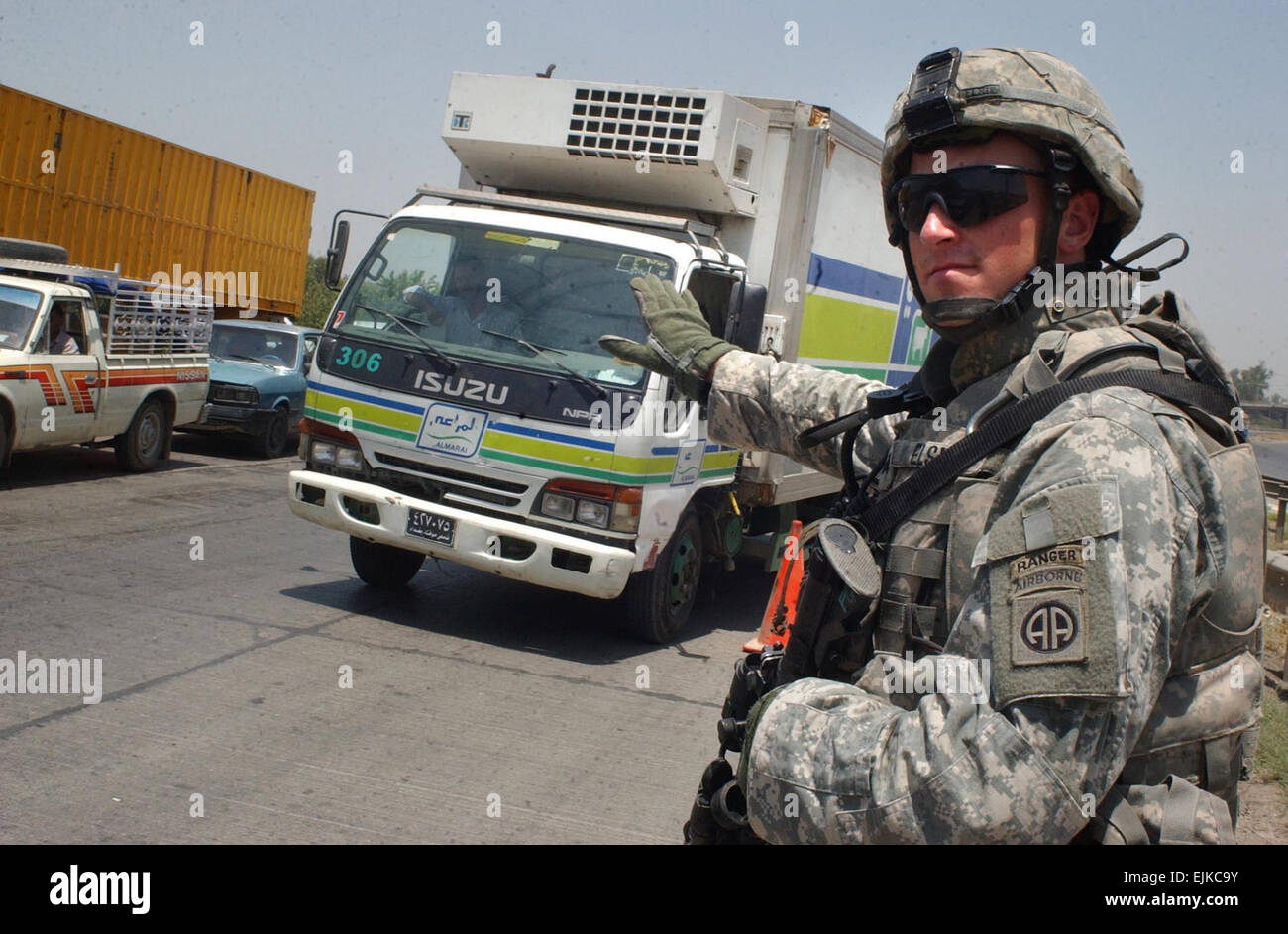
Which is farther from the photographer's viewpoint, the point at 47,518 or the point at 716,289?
the point at 47,518

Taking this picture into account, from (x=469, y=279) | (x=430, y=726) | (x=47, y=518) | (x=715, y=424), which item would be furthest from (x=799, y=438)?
(x=47, y=518)

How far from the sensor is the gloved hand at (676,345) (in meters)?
2.51

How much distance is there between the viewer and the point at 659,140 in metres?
7.71

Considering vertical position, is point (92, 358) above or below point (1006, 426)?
below

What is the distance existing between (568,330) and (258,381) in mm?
10356

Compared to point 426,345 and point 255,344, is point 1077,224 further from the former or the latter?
point 255,344

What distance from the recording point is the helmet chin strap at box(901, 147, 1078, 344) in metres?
1.85

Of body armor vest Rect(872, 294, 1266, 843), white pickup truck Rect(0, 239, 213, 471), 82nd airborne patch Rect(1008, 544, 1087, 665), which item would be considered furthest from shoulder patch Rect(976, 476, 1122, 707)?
white pickup truck Rect(0, 239, 213, 471)

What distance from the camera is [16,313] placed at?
11.5m

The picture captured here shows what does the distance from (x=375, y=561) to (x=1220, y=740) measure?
7121 millimetres

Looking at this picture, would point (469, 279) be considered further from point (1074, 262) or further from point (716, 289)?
point (1074, 262)

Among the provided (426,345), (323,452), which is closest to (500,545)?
(426,345)

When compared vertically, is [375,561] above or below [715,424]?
below
